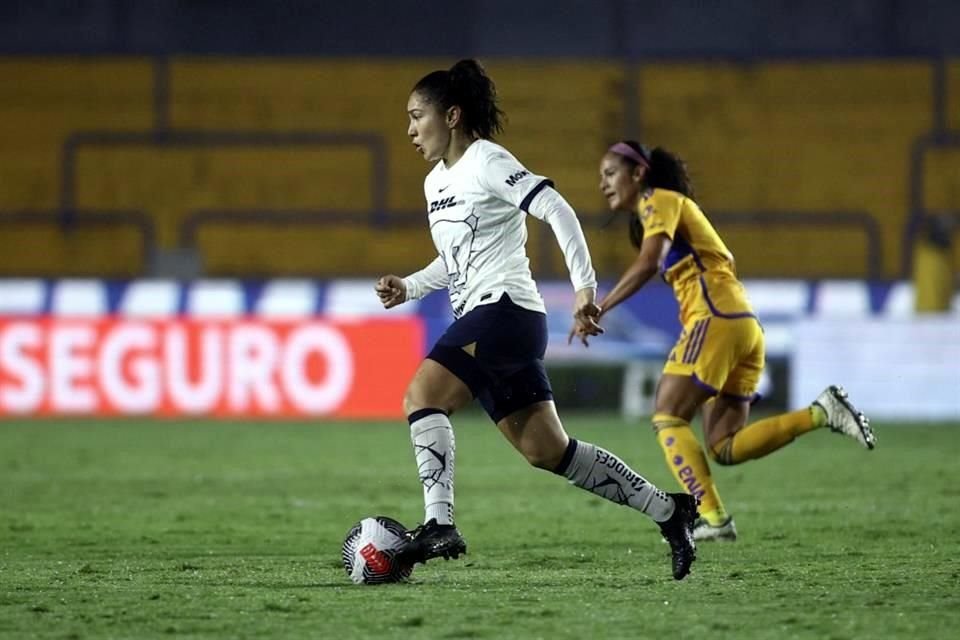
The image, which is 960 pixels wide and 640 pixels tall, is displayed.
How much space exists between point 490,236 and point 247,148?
56.9 feet

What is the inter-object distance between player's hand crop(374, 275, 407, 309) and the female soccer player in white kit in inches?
1.5

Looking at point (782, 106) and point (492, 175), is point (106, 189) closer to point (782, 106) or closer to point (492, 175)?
point (782, 106)

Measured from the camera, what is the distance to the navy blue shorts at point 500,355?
6777 mm

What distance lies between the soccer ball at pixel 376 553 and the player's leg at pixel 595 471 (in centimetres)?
58

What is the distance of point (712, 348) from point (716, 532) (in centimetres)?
86

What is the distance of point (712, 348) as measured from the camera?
333 inches

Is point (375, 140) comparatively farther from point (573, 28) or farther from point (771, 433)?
point (771, 433)

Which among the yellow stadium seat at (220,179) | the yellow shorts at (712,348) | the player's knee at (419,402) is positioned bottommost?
the player's knee at (419,402)

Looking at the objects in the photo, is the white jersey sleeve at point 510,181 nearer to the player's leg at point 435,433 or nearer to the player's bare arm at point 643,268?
the player's leg at point 435,433

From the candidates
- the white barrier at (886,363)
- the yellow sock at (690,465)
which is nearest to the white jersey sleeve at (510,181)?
the yellow sock at (690,465)

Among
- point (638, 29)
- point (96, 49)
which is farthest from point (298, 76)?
point (638, 29)

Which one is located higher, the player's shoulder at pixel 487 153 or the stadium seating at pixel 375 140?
the stadium seating at pixel 375 140

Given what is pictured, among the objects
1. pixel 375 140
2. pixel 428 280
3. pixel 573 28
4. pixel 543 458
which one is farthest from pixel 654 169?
pixel 573 28

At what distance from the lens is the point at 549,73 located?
23.9 meters
